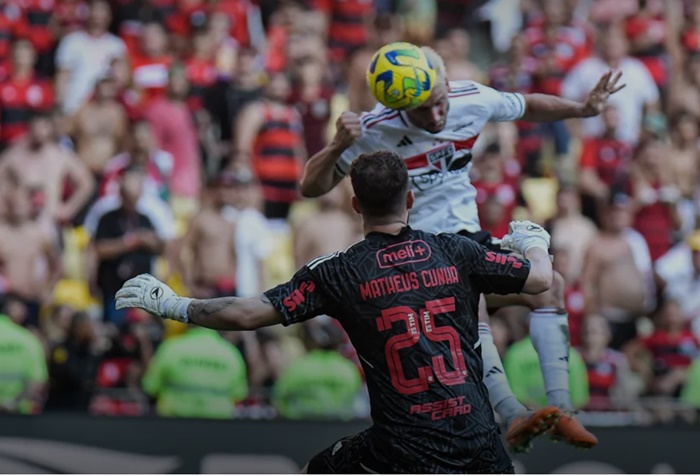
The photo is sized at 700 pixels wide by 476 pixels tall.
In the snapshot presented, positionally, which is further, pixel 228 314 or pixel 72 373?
pixel 72 373

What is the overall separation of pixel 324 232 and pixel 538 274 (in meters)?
7.38

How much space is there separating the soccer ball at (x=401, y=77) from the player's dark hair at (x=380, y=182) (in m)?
0.78

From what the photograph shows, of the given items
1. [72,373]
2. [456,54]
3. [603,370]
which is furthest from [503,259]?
[456,54]

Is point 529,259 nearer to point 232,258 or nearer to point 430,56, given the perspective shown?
point 430,56

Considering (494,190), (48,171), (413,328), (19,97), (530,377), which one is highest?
(19,97)

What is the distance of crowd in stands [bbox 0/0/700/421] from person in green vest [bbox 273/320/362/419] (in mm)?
20

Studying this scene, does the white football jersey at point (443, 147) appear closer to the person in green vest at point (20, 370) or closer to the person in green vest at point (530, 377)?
the person in green vest at point (530, 377)

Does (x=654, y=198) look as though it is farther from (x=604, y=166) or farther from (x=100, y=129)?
(x=100, y=129)

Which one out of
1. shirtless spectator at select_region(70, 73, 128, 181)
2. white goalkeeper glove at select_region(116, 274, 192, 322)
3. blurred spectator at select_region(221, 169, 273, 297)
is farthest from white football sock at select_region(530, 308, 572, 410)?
shirtless spectator at select_region(70, 73, 128, 181)

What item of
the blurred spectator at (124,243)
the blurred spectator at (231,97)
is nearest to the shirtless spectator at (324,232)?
the blurred spectator at (124,243)

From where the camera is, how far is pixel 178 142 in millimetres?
14734

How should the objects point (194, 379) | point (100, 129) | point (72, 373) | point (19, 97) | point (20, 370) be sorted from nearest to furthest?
1. point (20, 370)
2. point (194, 379)
3. point (72, 373)
4. point (100, 129)
5. point (19, 97)

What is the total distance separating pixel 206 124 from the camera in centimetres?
1514

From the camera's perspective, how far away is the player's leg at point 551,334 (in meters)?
7.60
